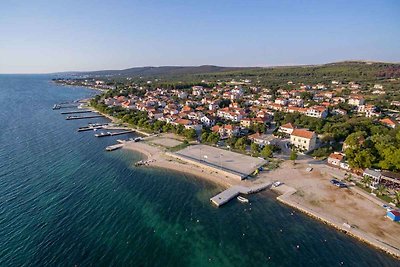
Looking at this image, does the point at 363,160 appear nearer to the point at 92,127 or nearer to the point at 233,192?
the point at 233,192

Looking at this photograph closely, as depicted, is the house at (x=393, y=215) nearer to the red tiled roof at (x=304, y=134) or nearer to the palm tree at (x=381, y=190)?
the palm tree at (x=381, y=190)

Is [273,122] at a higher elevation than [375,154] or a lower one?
lower

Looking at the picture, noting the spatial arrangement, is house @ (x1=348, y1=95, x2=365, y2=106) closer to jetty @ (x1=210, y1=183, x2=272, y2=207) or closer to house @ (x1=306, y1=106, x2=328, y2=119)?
house @ (x1=306, y1=106, x2=328, y2=119)

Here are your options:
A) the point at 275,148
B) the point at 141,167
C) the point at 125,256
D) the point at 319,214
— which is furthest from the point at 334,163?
the point at 125,256

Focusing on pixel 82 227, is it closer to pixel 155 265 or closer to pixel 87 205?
pixel 87 205

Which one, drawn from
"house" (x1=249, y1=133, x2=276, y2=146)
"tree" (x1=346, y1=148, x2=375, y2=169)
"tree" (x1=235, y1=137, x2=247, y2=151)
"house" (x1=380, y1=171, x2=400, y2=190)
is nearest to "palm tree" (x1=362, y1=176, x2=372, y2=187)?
"house" (x1=380, y1=171, x2=400, y2=190)

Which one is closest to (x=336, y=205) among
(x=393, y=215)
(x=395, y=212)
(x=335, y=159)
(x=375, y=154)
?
(x=393, y=215)

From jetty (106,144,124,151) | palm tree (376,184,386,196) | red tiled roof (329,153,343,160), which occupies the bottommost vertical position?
jetty (106,144,124,151)
